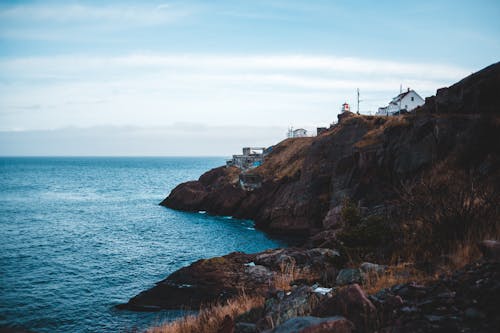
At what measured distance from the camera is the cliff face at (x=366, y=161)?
33.7 m

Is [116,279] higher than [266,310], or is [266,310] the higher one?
[266,310]

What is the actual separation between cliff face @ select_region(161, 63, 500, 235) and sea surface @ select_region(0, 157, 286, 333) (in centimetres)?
472

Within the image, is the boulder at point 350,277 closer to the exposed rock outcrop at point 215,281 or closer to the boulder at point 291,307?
the boulder at point 291,307

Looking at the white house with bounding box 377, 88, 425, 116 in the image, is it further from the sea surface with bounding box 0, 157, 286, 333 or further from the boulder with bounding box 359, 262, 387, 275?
the boulder with bounding box 359, 262, 387, 275

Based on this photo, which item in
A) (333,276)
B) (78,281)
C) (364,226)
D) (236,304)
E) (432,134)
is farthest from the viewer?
(432,134)

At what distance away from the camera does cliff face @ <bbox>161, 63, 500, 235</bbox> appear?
33688 millimetres

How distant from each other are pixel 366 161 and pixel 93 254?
3213 centimetres

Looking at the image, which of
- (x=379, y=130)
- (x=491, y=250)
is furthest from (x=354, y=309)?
(x=379, y=130)

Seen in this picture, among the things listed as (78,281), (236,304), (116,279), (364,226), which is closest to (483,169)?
(364,226)

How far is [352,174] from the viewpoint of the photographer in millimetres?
45812

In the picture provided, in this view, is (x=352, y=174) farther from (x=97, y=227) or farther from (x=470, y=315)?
(x=470, y=315)

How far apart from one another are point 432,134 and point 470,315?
34682 mm

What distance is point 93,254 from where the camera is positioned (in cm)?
3681

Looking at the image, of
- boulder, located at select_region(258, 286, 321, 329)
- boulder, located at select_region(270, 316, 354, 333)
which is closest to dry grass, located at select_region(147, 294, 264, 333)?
boulder, located at select_region(258, 286, 321, 329)
